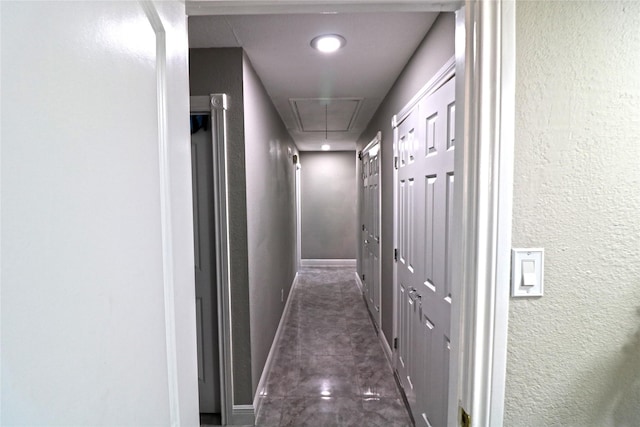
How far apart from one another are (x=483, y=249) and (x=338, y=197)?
568 cm

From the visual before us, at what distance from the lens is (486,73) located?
69 cm

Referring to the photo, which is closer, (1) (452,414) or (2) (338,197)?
(1) (452,414)

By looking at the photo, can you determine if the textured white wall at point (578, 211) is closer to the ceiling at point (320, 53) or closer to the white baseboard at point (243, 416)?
the ceiling at point (320, 53)

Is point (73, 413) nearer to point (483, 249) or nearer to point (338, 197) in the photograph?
point (483, 249)

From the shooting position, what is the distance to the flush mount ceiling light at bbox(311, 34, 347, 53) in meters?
1.71

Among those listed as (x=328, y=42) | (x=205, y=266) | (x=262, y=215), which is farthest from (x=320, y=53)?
(x=205, y=266)

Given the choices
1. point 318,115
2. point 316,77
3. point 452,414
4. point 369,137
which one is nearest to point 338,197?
point 369,137

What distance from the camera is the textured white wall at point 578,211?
0.71m

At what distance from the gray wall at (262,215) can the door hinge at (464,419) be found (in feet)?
4.81

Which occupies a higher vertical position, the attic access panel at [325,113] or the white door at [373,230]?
the attic access panel at [325,113]

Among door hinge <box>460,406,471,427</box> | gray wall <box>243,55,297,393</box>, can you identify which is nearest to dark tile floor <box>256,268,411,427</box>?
gray wall <box>243,55,297,393</box>

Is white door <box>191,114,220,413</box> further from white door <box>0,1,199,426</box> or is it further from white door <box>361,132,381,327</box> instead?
white door <box>361,132,381,327</box>

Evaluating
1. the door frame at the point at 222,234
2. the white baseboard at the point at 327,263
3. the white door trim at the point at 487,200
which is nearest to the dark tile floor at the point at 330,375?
the door frame at the point at 222,234

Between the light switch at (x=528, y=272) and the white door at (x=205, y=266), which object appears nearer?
the light switch at (x=528, y=272)
